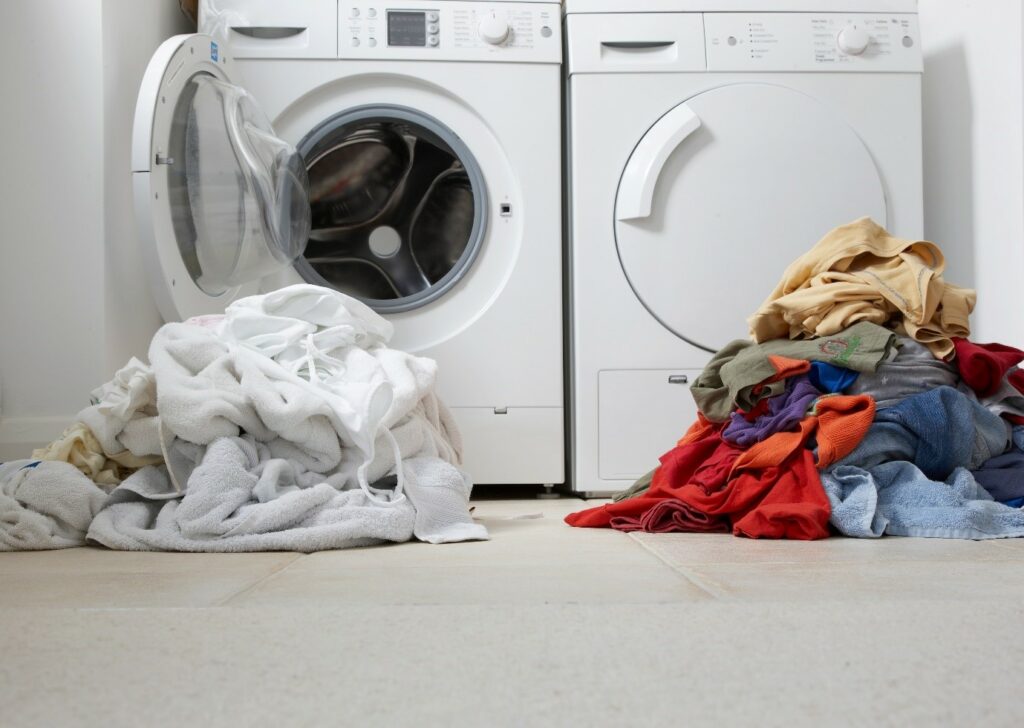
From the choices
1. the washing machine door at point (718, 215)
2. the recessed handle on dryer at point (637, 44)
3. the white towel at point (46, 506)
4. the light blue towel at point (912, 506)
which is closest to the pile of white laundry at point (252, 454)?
the white towel at point (46, 506)

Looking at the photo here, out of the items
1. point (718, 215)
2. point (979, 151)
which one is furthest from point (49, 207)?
point (979, 151)

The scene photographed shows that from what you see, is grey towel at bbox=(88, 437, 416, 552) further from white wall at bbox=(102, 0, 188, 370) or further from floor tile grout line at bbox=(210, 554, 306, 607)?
white wall at bbox=(102, 0, 188, 370)

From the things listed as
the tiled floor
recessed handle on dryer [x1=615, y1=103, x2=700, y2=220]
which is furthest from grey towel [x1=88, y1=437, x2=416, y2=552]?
recessed handle on dryer [x1=615, y1=103, x2=700, y2=220]

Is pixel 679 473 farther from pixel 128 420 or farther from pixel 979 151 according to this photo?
pixel 979 151

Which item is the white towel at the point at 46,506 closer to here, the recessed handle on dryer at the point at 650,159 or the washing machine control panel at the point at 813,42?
the recessed handle on dryer at the point at 650,159

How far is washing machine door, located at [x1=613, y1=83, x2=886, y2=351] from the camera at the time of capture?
2113 millimetres

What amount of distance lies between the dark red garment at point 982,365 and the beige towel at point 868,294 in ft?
0.08

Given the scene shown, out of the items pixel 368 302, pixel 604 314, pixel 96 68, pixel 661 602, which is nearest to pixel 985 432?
pixel 661 602

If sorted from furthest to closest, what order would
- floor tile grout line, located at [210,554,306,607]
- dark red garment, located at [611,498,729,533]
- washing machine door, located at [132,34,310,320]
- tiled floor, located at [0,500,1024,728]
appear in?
washing machine door, located at [132,34,310,320]
dark red garment, located at [611,498,729,533]
floor tile grout line, located at [210,554,306,607]
tiled floor, located at [0,500,1024,728]

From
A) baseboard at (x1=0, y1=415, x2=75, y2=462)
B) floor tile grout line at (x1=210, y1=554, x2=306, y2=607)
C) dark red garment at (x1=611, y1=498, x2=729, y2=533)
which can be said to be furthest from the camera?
baseboard at (x1=0, y1=415, x2=75, y2=462)

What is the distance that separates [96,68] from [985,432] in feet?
5.09

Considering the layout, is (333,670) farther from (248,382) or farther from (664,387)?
(664,387)

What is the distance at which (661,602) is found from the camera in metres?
0.79

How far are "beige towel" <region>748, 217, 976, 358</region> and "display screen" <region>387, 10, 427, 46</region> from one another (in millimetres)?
1020
